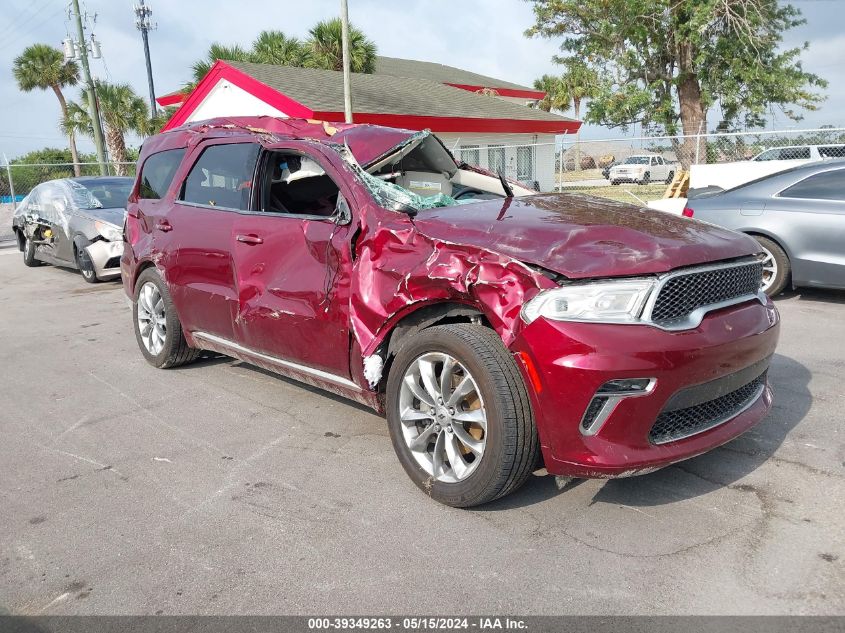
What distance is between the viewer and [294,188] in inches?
177

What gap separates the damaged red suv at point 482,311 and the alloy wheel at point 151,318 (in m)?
0.97

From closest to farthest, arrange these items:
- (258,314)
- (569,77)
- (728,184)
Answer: (258,314) → (728,184) → (569,77)

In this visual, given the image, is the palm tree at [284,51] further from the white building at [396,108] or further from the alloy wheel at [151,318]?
the alloy wheel at [151,318]

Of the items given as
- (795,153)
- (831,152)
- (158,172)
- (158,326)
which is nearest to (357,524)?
(158,326)

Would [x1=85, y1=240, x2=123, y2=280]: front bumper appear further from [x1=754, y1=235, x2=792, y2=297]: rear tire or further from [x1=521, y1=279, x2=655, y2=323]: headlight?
[x1=521, y1=279, x2=655, y2=323]: headlight

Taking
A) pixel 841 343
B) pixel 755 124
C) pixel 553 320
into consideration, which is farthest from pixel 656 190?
pixel 553 320

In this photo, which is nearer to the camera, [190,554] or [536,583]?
[536,583]

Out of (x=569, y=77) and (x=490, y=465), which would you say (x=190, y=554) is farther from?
(x=569, y=77)

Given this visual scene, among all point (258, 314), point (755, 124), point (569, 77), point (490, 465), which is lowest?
point (490, 465)

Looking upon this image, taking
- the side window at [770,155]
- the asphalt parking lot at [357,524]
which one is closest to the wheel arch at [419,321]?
the asphalt parking lot at [357,524]

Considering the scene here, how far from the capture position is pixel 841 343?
5.68 meters

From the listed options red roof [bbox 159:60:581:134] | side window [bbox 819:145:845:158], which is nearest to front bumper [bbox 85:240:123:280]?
red roof [bbox 159:60:581:134]

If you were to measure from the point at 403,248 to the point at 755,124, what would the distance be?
2512 cm

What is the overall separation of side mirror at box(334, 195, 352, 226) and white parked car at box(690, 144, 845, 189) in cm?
1150
